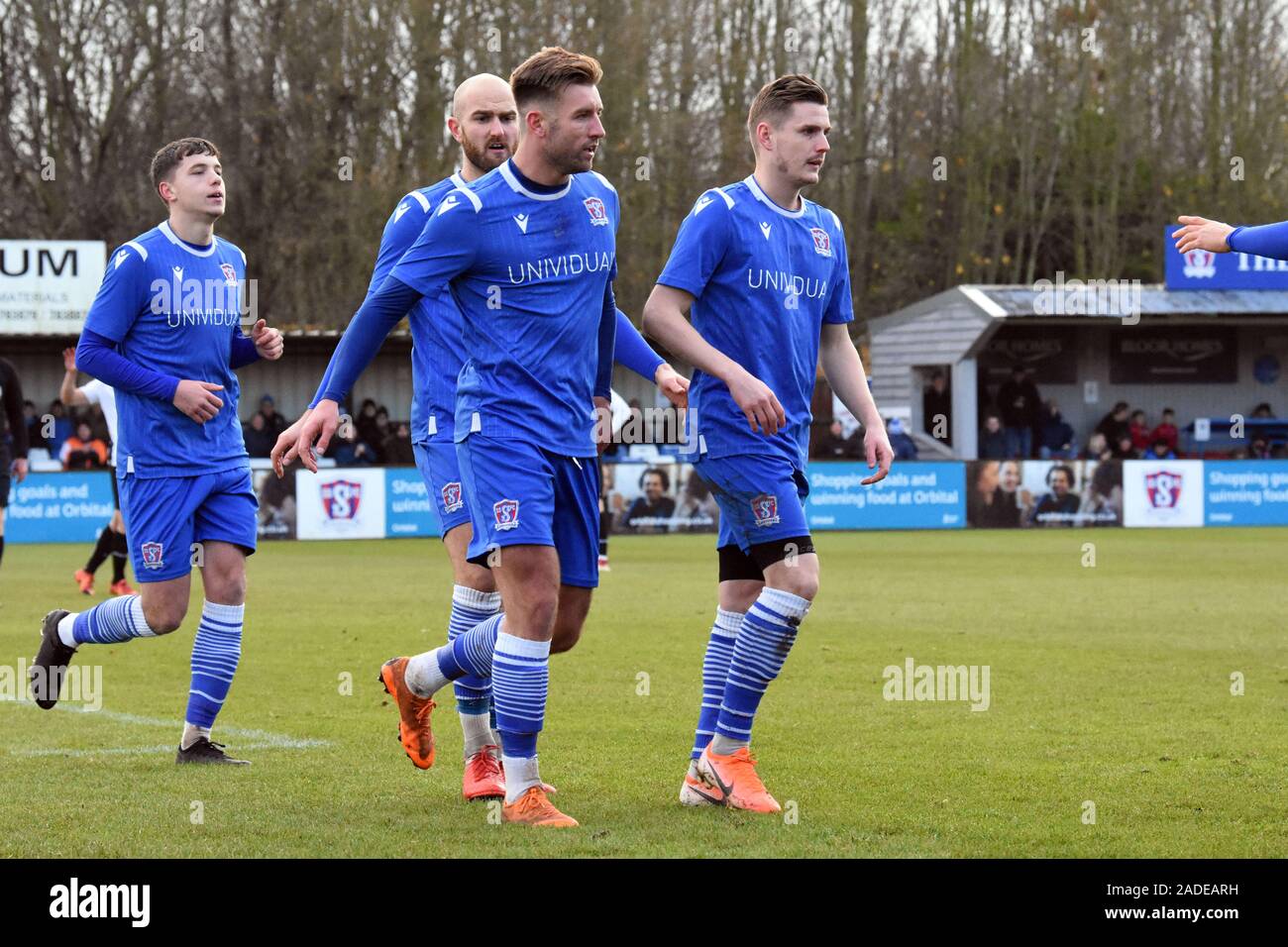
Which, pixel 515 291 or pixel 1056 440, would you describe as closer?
pixel 515 291

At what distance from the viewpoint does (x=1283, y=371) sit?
39938 millimetres

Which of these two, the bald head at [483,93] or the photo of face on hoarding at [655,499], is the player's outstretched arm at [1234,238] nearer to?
the bald head at [483,93]

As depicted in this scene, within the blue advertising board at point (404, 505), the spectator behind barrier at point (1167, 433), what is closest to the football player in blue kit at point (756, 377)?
the blue advertising board at point (404, 505)

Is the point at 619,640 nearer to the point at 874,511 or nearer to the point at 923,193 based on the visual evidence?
the point at 874,511

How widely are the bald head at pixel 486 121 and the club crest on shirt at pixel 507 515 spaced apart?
1.53m

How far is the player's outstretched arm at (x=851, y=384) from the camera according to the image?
6.54 meters

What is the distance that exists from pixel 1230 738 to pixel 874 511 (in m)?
20.4

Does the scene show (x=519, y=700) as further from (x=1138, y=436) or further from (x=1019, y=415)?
(x=1138, y=436)

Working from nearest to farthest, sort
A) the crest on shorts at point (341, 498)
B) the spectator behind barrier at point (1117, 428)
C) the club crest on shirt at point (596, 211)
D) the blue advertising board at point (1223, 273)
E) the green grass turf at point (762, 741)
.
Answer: the green grass turf at point (762, 741)
the club crest on shirt at point (596, 211)
the crest on shorts at point (341, 498)
the spectator behind barrier at point (1117, 428)
the blue advertising board at point (1223, 273)

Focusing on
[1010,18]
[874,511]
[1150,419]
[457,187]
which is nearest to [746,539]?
[457,187]

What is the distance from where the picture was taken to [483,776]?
6512mm

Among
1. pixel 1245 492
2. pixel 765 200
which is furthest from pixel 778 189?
pixel 1245 492

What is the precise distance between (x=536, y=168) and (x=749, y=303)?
0.93 metres

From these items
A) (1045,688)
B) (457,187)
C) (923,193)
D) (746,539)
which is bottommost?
(1045,688)
